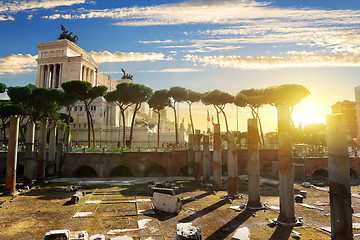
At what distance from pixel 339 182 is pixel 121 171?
84.8 feet

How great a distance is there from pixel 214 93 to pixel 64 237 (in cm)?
3733

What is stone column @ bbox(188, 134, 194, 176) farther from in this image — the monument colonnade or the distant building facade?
the distant building facade

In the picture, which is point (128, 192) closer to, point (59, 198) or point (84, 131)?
point (59, 198)

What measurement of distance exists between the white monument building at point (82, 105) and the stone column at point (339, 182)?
4519 centimetres

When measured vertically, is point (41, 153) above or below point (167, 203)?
above

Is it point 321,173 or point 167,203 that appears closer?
point 167,203

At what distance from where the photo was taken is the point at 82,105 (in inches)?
2287

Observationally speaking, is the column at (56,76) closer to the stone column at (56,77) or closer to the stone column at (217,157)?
the stone column at (56,77)

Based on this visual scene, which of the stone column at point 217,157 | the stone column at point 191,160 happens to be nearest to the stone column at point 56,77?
the stone column at point 191,160

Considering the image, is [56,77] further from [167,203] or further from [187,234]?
Result: [187,234]

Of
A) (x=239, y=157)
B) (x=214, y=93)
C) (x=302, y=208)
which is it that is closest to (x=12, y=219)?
(x=302, y=208)

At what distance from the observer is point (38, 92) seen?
41531mm

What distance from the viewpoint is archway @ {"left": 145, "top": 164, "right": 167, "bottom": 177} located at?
29.6 m

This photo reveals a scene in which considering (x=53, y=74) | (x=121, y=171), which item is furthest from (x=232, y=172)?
(x=53, y=74)
